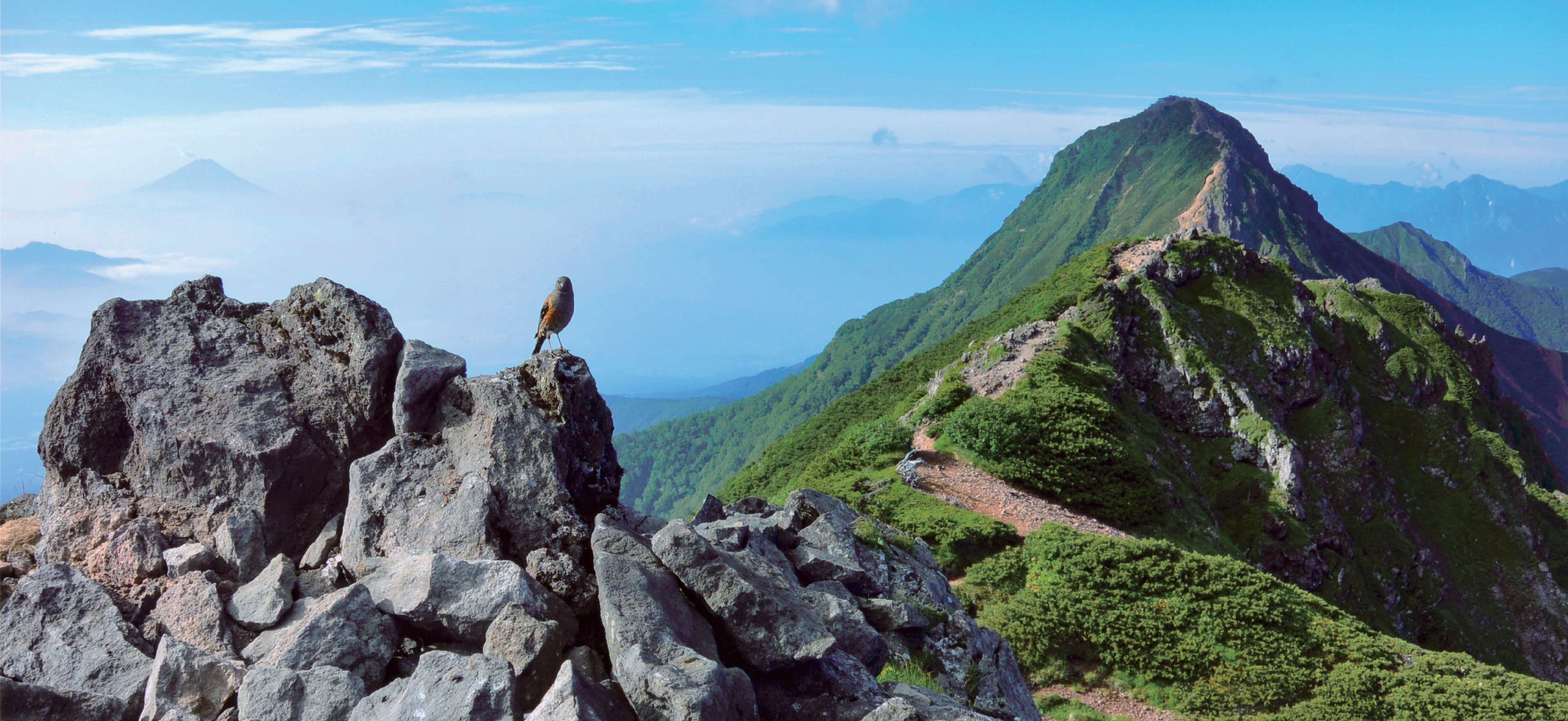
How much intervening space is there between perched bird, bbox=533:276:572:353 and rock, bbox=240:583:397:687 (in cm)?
354

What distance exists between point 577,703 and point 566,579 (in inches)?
89.2

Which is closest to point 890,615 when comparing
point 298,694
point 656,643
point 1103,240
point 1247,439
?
point 656,643

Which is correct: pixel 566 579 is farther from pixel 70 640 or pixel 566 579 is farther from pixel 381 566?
pixel 70 640

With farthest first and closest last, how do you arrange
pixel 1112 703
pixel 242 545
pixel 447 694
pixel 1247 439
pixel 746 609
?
pixel 1247 439 < pixel 1112 703 < pixel 242 545 < pixel 746 609 < pixel 447 694

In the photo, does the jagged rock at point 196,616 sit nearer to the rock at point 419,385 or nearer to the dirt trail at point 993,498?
the rock at point 419,385

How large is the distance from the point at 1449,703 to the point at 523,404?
16777 millimetres

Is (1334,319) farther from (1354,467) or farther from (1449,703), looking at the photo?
(1449,703)

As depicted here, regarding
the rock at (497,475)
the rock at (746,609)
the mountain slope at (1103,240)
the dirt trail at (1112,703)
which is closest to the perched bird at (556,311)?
the rock at (497,475)

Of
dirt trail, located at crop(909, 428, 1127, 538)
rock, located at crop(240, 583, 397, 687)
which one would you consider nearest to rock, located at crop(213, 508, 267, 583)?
rock, located at crop(240, 583, 397, 687)

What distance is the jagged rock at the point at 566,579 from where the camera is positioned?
7.89 m

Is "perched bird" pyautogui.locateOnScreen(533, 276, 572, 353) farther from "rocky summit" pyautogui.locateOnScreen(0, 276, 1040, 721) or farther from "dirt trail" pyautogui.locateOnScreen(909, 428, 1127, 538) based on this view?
"dirt trail" pyautogui.locateOnScreen(909, 428, 1127, 538)

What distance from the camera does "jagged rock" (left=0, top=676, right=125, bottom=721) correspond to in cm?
632

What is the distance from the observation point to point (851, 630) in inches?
332

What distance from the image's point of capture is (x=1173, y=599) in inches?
671
